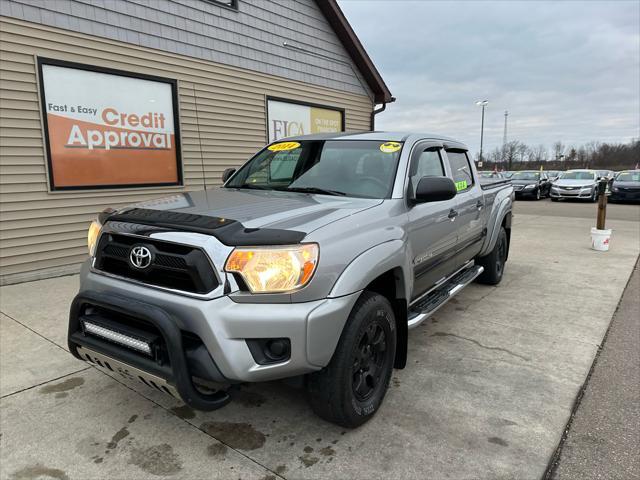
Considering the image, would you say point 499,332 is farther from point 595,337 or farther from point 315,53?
point 315,53

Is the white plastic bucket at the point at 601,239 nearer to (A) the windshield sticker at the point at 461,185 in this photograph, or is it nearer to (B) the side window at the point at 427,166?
(A) the windshield sticker at the point at 461,185

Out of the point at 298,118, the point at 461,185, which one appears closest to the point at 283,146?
the point at 461,185

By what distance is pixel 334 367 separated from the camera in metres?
2.31

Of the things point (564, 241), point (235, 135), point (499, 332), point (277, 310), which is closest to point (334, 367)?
point (277, 310)

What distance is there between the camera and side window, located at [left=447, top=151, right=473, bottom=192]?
14.0 feet

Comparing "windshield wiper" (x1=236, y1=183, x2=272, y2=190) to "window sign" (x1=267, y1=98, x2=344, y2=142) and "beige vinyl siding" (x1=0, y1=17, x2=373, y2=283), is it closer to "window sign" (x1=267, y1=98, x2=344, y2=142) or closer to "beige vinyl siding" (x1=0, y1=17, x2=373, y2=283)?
"beige vinyl siding" (x1=0, y1=17, x2=373, y2=283)

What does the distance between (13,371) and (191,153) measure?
16.0ft

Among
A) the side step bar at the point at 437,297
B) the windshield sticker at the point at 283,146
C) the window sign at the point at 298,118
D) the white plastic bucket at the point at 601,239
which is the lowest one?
the white plastic bucket at the point at 601,239

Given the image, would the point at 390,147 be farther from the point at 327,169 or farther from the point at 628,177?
the point at 628,177

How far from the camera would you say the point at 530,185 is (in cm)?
2156

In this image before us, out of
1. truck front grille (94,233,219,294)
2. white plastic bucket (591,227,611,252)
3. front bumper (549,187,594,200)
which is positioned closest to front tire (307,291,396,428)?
truck front grille (94,233,219,294)

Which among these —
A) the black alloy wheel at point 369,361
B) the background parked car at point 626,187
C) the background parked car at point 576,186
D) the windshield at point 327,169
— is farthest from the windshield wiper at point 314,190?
the background parked car at point 626,187

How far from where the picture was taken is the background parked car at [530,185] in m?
21.5

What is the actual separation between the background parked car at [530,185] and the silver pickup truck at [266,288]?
65.5ft
